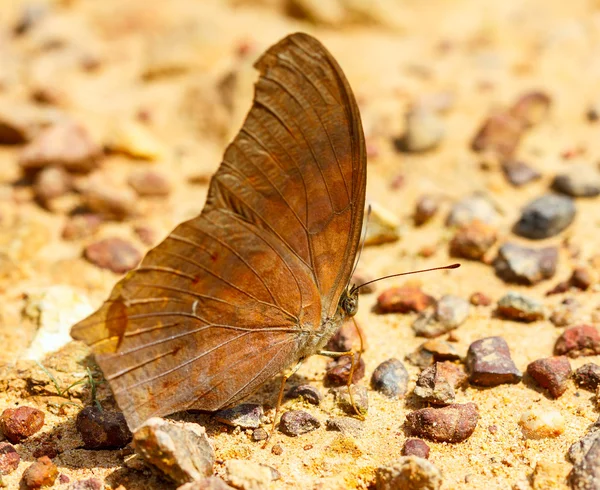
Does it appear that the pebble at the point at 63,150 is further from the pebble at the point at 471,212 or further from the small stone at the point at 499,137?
the small stone at the point at 499,137

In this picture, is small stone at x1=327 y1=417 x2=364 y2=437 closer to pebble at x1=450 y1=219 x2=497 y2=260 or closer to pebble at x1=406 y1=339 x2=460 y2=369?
pebble at x1=406 y1=339 x2=460 y2=369

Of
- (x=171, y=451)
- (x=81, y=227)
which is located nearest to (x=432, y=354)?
(x=171, y=451)

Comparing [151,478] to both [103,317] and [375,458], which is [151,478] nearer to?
[103,317]

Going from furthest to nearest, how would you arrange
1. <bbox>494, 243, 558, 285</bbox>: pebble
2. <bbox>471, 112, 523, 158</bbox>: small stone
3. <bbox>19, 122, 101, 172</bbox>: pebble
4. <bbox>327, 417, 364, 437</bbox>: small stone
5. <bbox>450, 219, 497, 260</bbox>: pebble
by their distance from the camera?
<bbox>471, 112, 523, 158</bbox>: small stone < <bbox>19, 122, 101, 172</bbox>: pebble < <bbox>450, 219, 497, 260</bbox>: pebble < <bbox>494, 243, 558, 285</bbox>: pebble < <bbox>327, 417, 364, 437</bbox>: small stone

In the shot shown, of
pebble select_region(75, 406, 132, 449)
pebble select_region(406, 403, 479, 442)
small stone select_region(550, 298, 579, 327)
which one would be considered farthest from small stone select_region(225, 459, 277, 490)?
small stone select_region(550, 298, 579, 327)

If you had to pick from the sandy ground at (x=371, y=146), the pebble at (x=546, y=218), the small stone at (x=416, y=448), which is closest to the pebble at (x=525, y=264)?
the sandy ground at (x=371, y=146)

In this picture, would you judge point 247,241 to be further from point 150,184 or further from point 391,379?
point 150,184

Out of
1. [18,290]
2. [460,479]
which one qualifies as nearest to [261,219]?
[460,479]

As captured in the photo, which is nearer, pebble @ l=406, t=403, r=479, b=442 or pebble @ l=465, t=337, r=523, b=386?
pebble @ l=406, t=403, r=479, b=442
